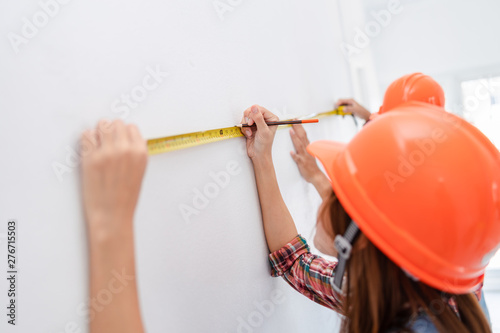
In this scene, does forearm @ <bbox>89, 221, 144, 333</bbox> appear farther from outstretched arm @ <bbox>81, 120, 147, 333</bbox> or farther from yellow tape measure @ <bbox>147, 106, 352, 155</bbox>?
yellow tape measure @ <bbox>147, 106, 352, 155</bbox>

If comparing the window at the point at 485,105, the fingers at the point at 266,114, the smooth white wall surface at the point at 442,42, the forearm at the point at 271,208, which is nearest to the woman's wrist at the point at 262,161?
the forearm at the point at 271,208

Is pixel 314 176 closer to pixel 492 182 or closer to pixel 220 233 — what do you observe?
pixel 220 233

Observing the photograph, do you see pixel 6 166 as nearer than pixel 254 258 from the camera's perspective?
Yes

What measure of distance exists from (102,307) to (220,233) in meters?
0.33

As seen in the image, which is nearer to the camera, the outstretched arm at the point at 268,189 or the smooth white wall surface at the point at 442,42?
the outstretched arm at the point at 268,189

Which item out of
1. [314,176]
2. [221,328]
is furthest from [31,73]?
[314,176]

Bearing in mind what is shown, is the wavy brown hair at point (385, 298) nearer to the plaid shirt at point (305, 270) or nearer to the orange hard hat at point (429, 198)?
the orange hard hat at point (429, 198)

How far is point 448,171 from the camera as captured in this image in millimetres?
647

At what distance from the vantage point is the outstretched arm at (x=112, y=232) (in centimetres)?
54

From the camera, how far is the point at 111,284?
1.77 ft

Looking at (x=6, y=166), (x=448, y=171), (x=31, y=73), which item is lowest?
(x=448, y=171)

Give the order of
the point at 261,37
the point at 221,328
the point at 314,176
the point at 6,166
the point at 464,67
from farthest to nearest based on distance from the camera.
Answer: the point at 464,67
the point at 314,176
the point at 261,37
the point at 221,328
the point at 6,166

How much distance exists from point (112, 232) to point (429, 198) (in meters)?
0.54

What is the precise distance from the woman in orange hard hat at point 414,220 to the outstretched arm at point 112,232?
39 cm
